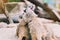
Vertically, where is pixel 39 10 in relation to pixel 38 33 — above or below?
below

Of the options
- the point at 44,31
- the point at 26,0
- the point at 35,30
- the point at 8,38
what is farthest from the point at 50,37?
the point at 26,0

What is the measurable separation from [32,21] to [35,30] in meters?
0.16

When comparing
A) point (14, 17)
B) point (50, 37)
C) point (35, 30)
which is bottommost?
point (14, 17)

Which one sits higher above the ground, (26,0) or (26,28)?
(26,28)

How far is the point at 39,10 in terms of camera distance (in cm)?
512

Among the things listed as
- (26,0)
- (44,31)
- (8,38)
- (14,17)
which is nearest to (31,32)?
(44,31)

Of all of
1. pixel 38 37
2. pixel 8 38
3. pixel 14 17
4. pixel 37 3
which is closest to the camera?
pixel 38 37

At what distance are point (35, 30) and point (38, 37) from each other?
0.28ft

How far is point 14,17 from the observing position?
4617 millimetres

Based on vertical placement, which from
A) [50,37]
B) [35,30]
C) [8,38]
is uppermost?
[35,30]

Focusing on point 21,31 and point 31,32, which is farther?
point 21,31

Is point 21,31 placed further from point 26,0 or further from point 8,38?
point 26,0

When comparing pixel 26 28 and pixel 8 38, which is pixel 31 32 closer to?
pixel 26 28

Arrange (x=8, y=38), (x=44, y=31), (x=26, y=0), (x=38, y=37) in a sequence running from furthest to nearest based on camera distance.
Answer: (x=26, y=0) → (x=8, y=38) → (x=44, y=31) → (x=38, y=37)
